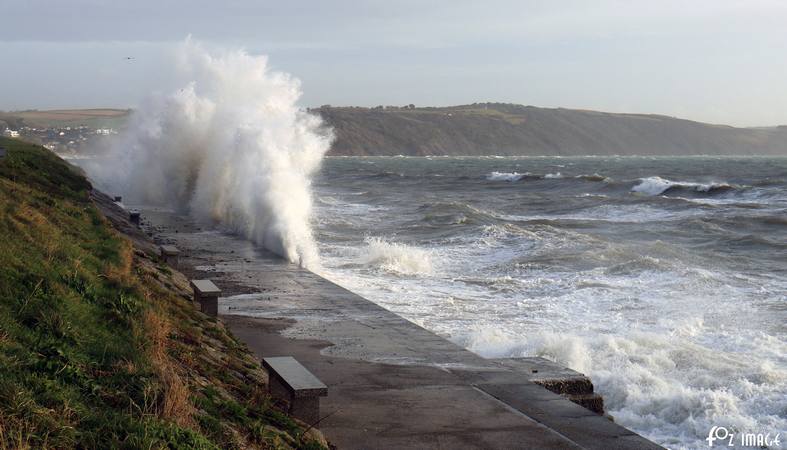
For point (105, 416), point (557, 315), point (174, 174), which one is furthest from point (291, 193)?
point (105, 416)

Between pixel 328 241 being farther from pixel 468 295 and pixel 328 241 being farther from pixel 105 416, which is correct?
pixel 105 416

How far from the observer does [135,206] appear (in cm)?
2981

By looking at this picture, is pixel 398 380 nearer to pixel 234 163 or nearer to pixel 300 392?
pixel 300 392

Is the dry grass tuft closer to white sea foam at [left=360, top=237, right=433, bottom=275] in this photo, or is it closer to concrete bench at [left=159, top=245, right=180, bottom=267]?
concrete bench at [left=159, top=245, right=180, bottom=267]

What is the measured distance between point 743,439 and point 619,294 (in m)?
7.22

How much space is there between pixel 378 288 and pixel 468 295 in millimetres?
1569

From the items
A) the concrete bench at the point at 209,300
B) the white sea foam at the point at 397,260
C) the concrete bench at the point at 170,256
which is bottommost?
the white sea foam at the point at 397,260

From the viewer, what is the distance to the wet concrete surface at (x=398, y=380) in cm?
614

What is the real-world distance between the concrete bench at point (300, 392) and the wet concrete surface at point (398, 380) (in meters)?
0.21

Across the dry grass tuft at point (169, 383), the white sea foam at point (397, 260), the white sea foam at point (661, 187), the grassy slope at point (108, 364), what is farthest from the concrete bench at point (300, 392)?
the white sea foam at point (661, 187)

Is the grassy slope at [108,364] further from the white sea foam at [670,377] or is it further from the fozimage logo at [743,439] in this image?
the fozimage logo at [743,439]

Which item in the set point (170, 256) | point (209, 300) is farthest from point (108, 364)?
point (170, 256)

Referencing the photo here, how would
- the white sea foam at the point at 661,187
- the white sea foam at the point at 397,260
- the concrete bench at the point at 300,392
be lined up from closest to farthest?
the concrete bench at the point at 300,392
the white sea foam at the point at 397,260
the white sea foam at the point at 661,187

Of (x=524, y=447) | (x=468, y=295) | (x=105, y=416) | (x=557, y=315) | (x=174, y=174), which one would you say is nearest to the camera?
(x=105, y=416)
